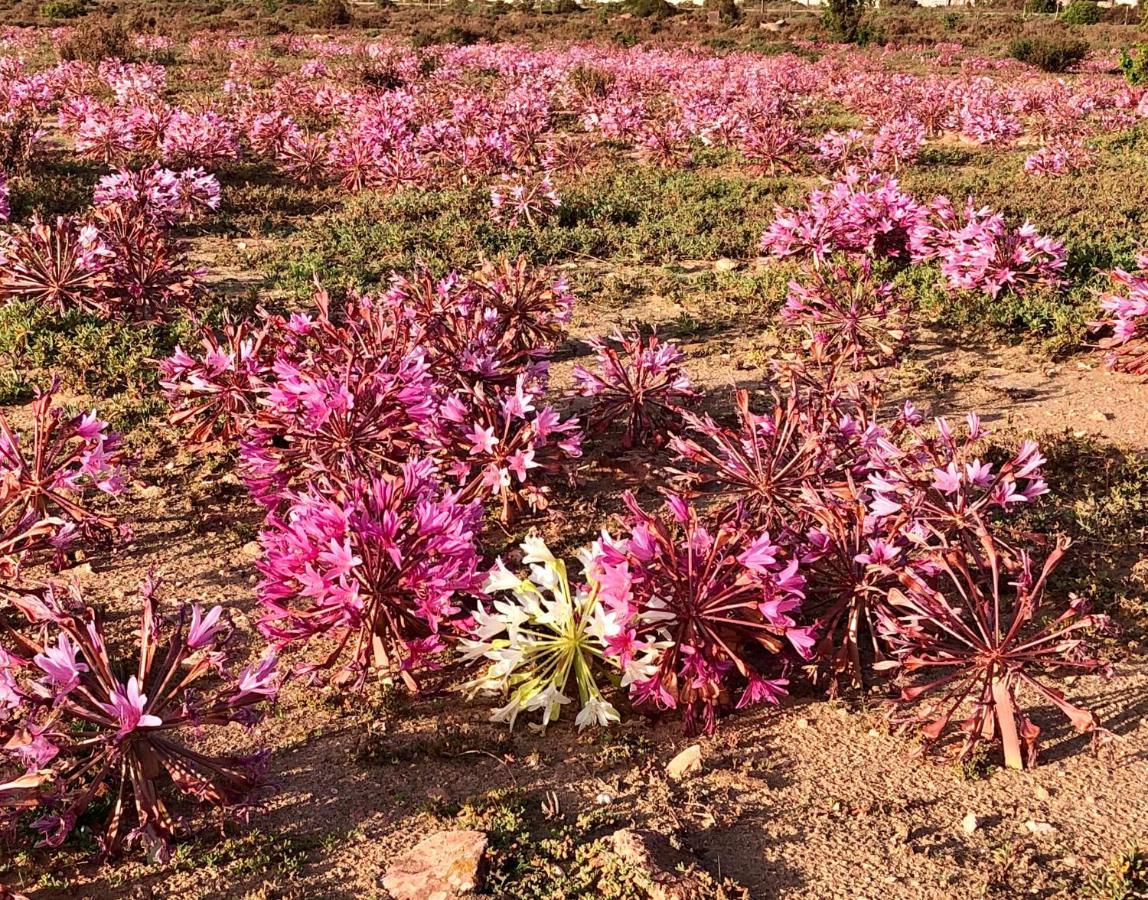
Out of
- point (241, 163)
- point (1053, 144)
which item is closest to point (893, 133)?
point (1053, 144)

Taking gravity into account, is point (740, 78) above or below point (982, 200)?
above

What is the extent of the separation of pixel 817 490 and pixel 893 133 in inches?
435

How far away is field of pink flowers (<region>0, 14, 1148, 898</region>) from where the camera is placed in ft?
9.08

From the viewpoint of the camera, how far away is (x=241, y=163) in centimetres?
1235

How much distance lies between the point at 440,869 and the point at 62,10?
42.5 metres

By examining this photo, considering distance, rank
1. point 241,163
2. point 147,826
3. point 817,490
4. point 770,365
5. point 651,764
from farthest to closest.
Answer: point 241,163 < point 770,365 < point 817,490 < point 651,764 < point 147,826

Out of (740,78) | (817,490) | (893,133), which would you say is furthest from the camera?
(740,78)

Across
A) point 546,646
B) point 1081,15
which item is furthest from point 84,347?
point 1081,15

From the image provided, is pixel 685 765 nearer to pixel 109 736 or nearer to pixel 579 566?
pixel 579 566

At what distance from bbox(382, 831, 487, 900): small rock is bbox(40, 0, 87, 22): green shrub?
A: 40497mm

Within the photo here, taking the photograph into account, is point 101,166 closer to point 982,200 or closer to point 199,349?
Result: point 199,349

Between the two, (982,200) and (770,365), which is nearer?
(770,365)

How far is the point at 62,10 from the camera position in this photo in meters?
35.9

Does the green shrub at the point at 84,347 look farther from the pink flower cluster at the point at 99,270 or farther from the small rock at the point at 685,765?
the small rock at the point at 685,765
